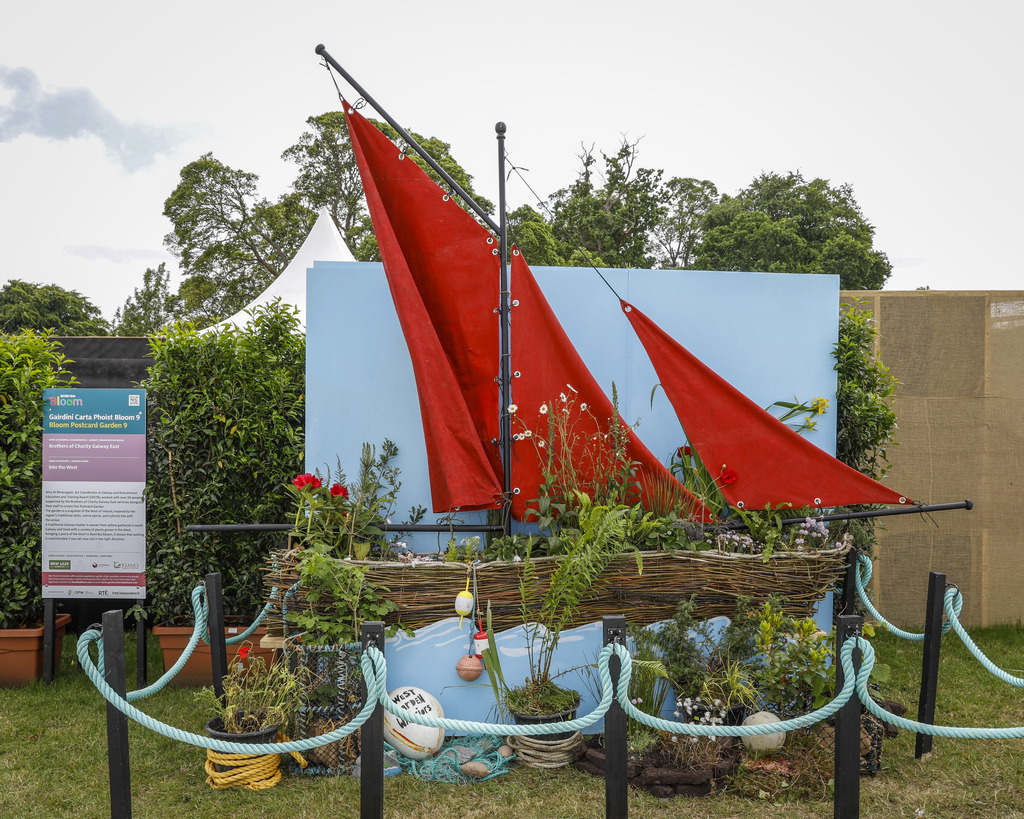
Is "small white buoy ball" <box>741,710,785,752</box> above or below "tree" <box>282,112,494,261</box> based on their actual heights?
below

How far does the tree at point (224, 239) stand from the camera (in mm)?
20828

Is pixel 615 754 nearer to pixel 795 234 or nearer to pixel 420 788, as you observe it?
pixel 420 788

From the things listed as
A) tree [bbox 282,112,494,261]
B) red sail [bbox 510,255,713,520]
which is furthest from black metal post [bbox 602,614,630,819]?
tree [bbox 282,112,494,261]

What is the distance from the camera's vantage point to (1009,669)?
4.99 meters

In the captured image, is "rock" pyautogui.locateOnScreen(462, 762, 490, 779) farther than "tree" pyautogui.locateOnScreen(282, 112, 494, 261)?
No

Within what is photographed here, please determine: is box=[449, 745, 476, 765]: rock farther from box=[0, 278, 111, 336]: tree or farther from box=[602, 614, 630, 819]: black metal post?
box=[0, 278, 111, 336]: tree

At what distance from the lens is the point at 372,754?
8.68 feet

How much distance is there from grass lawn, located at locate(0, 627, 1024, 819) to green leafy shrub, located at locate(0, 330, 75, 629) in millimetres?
913

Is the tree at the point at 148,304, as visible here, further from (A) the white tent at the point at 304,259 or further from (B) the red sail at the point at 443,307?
(B) the red sail at the point at 443,307

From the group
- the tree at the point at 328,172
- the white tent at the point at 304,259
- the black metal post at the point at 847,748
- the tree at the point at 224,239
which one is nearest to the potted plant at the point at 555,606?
the black metal post at the point at 847,748

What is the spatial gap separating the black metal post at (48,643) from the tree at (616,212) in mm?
16390

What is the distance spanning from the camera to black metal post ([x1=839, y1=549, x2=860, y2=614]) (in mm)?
3982

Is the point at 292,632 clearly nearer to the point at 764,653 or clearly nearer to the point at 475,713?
the point at 475,713

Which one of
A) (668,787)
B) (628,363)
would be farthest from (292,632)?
→ (628,363)
